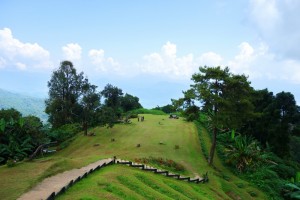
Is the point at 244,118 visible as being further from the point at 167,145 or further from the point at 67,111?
the point at 67,111

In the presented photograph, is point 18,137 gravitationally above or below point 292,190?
above

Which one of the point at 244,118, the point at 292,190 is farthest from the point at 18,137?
the point at 292,190

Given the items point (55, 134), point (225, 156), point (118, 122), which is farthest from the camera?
point (118, 122)

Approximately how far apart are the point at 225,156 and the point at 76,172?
27.8 metres

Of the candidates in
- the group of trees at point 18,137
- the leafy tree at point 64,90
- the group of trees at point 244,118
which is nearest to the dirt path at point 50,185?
the group of trees at point 18,137

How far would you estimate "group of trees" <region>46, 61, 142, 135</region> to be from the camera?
56891 mm

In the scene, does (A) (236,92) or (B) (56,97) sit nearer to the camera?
(A) (236,92)

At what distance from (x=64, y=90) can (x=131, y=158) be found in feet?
85.4

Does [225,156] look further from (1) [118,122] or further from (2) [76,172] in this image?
(2) [76,172]

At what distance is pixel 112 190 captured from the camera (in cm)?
2355

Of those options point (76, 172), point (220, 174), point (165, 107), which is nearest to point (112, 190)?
point (76, 172)

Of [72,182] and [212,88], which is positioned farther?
[212,88]

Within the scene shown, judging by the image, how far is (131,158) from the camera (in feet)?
134

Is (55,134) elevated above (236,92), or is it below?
below
